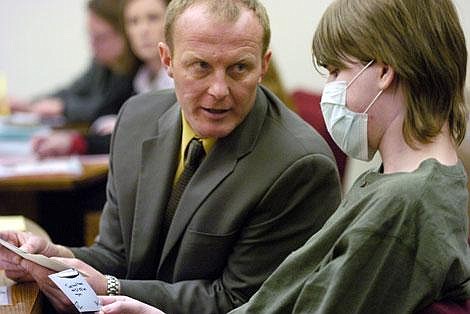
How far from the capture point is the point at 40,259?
2104 mm

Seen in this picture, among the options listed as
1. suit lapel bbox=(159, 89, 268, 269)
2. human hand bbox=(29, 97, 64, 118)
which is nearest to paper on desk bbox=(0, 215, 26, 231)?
suit lapel bbox=(159, 89, 268, 269)

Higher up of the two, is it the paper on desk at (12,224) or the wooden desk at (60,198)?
the paper on desk at (12,224)

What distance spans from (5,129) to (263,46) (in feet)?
7.92

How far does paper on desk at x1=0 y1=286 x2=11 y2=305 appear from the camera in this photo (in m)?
2.12

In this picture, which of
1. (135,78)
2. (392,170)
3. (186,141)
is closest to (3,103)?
(135,78)

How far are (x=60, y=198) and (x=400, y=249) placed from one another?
2826mm

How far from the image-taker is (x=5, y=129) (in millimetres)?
4488

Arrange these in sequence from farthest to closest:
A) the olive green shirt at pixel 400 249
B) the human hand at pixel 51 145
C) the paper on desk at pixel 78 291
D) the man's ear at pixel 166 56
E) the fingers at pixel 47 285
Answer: the human hand at pixel 51 145 → the man's ear at pixel 166 56 → the fingers at pixel 47 285 → the paper on desk at pixel 78 291 → the olive green shirt at pixel 400 249

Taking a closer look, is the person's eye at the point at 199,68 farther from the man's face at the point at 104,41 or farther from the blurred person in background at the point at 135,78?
the man's face at the point at 104,41

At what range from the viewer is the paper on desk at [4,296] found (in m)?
2.12

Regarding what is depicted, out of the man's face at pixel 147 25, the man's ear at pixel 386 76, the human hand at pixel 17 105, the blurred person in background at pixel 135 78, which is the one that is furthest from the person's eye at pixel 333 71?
the human hand at pixel 17 105

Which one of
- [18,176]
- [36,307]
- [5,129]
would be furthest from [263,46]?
[5,129]

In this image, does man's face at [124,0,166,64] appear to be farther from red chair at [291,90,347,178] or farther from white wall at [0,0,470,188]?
white wall at [0,0,470,188]

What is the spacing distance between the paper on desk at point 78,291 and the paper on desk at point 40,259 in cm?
5
